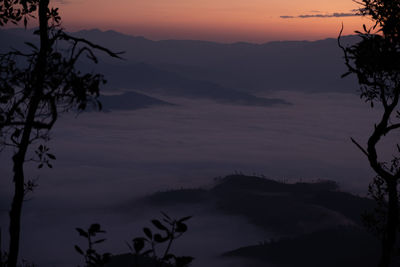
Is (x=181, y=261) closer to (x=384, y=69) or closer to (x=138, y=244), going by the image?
(x=138, y=244)

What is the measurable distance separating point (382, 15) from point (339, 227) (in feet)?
150

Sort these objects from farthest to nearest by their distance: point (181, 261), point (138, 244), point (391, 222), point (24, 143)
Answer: point (391, 222), point (24, 143), point (181, 261), point (138, 244)

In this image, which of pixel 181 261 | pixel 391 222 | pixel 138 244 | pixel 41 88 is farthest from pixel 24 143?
pixel 391 222

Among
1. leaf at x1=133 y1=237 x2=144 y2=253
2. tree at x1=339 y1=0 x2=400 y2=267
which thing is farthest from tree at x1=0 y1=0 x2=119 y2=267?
tree at x1=339 y1=0 x2=400 y2=267

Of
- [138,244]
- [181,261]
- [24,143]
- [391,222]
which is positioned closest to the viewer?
[138,244]

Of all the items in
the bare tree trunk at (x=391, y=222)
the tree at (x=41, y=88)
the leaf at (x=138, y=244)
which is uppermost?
the tree at (x=41, y=88)

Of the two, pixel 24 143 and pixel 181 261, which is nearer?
pixel 181 261

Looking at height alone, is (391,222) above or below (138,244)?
below

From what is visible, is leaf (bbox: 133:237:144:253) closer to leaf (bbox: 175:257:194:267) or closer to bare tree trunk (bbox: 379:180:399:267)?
leaf (bbox: 175:257:194:267)

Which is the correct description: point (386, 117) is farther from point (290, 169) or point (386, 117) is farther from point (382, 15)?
point (290, 169)

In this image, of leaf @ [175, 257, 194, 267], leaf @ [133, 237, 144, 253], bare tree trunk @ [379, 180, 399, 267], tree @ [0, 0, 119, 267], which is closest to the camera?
leaf @ [133, 237, 144, 253]

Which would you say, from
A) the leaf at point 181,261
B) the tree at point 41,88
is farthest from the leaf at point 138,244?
the tree at point 41,88

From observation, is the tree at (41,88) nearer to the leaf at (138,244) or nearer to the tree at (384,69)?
the leaf at (138,244)

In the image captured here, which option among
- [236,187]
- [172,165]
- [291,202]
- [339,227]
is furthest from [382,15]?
[172,165]
